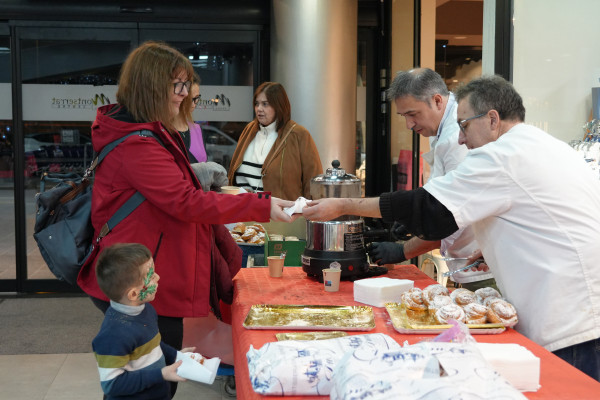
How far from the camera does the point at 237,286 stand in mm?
2986

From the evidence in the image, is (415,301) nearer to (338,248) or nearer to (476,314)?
(476,314)

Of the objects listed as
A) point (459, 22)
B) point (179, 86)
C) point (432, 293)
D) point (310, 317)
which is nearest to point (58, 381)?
point (179, 86)

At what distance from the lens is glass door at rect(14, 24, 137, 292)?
6.59 m

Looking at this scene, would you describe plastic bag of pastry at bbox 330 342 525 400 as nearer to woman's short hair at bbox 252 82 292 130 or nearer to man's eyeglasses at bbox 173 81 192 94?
man's eyeglasses at bbox 173 81 192 94

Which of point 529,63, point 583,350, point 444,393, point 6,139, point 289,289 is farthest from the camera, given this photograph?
point 6,139

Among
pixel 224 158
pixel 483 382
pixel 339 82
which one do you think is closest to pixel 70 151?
pixel 224 158

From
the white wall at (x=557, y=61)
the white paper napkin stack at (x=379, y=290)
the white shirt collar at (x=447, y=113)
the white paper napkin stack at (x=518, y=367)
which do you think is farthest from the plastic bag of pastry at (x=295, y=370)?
the white wall at (x=557, y=61)

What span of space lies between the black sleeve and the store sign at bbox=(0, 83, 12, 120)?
205 inches

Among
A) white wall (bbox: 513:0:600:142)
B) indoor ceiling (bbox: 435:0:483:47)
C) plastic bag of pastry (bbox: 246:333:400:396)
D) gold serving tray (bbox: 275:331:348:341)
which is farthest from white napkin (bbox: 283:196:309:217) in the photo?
indoor ceiling (bbox: 435:0:483:47)

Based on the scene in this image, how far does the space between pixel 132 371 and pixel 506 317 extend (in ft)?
3.78

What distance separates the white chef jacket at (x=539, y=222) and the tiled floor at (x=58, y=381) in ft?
8.14

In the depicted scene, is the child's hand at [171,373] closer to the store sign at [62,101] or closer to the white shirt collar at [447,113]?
the white shirt collar at [447,113]

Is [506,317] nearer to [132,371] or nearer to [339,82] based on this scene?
[132,371]

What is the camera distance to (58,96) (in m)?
6.67
